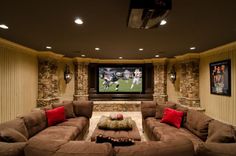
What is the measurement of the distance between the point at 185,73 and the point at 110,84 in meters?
3.55

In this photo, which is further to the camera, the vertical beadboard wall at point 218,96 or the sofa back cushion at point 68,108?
the vertical beadboard wall at point 218,96

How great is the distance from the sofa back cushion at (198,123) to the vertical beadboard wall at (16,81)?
4.66 metres

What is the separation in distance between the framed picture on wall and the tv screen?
3375 millimetres

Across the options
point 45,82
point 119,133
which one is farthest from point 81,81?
point 119,133

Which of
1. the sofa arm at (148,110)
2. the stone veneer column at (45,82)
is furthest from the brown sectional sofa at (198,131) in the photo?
the stone veneer column at (45,82)

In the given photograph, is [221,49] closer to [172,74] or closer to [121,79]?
[172,74]

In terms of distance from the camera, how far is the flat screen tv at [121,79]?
26.1 ft

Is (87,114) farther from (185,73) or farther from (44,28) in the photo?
(185,73)

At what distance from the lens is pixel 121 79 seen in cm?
794

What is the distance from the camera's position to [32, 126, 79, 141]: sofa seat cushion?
2.85 meters

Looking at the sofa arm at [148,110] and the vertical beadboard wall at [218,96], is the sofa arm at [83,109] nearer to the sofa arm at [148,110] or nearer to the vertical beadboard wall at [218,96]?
the sofa arm at [148,110]

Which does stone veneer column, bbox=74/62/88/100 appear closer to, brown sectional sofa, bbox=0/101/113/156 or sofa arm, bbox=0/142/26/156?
brown sectional sofa, bbox=0/101/113/156

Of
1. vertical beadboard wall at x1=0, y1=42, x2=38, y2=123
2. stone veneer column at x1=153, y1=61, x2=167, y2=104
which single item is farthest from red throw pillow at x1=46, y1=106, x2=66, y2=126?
stone veneer column at x1=153, y1=61, x2=167, y2=104

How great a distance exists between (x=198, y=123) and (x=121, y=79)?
17.3 feet
